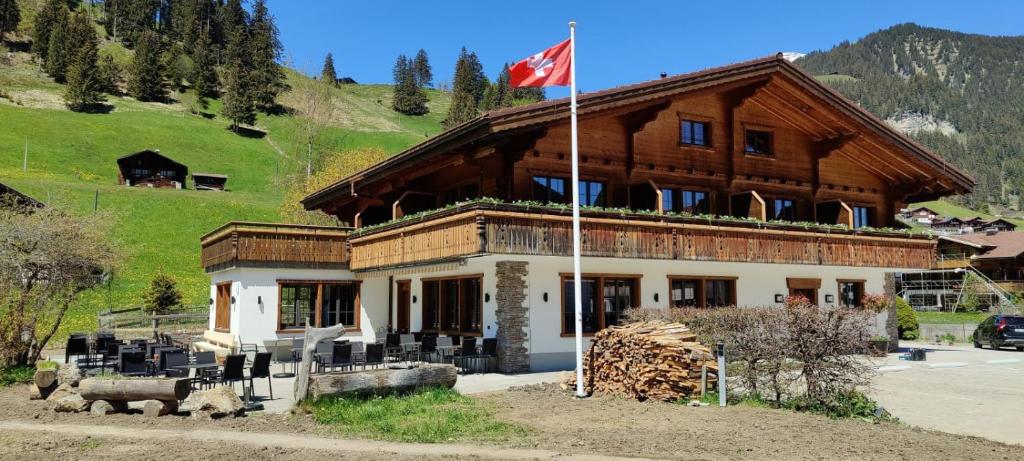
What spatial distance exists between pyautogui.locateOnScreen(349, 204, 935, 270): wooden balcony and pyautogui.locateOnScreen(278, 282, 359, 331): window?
1.26 m

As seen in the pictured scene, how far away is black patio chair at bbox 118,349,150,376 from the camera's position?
579 inches

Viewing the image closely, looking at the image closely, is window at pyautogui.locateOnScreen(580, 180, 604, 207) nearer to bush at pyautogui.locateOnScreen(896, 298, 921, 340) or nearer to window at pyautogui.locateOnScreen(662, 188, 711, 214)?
window at pyautogui.locateOnScreen(662, 188, 711, 214)

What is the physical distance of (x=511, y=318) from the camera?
1828cm

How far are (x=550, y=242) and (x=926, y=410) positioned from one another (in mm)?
8357

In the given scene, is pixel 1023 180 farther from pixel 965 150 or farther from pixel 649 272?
pixel 649 272

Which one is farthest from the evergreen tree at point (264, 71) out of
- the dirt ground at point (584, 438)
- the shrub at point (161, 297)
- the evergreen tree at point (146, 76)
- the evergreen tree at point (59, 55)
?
the dirt ground at point (584, 438)

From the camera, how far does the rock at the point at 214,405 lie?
38.0 feet

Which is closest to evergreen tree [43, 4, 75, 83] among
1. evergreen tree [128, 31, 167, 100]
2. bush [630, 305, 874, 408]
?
evergreen tree [128, 31, 167, 100]

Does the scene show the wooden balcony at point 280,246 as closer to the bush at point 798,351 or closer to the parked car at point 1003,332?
the bush at point 798,351

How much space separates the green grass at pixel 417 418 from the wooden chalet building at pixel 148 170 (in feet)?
215

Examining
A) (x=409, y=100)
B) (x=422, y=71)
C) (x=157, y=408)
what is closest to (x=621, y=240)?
(x=157, y=408)

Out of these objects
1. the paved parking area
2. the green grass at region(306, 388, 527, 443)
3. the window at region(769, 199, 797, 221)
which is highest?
the window at region(769, 199, 797, 221)

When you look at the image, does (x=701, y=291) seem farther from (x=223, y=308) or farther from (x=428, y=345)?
(x=223, y=308)

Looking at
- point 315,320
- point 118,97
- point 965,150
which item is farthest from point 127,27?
point 965,150
